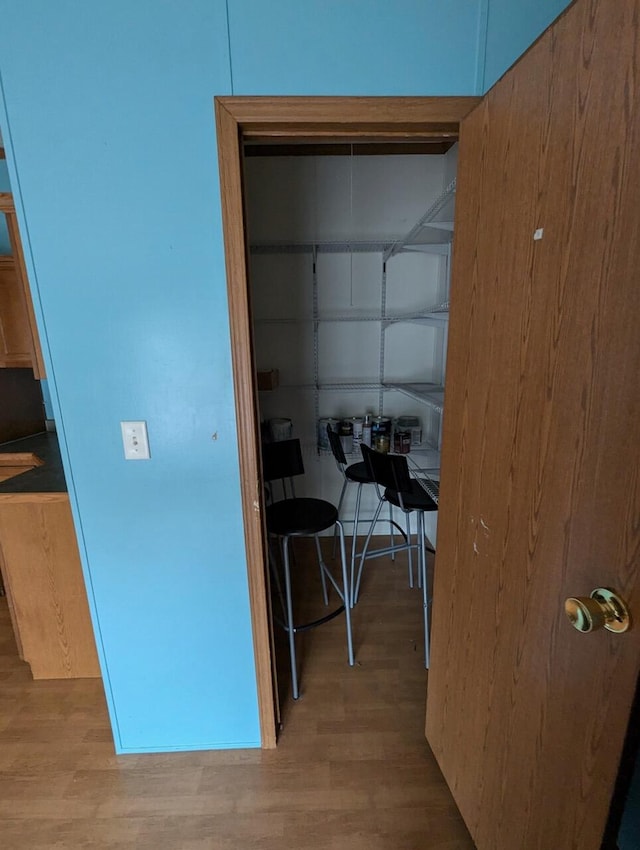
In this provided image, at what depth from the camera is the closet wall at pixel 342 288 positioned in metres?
2.50

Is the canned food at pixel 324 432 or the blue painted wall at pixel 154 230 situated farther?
the canned food at pixel 324 432

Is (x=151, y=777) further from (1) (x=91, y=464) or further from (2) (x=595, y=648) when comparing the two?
(2) (x=595, y=648)

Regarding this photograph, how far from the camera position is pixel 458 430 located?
112cm

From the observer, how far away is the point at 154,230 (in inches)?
41.2

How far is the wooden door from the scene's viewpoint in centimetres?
60

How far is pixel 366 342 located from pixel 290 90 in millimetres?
1781

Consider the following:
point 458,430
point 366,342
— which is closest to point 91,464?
point 458,430

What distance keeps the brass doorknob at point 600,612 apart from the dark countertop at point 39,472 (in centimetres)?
173

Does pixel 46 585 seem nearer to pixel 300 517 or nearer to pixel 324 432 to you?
pixel 300 517

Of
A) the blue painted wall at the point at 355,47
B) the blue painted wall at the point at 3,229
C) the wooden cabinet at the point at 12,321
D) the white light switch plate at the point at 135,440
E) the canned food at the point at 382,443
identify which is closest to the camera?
the blue painted wall at the point at 355,47

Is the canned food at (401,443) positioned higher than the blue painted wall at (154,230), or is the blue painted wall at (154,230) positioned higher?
the blue painted wall at (154,230)

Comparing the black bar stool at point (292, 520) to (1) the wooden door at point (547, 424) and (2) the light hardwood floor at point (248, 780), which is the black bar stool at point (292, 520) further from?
(1) the wooden door at point (547, 424)

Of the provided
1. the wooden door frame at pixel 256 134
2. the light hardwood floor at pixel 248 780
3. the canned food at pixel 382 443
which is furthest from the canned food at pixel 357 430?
the wooden door frame at pixel 256 134

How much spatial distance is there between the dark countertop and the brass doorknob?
1.73 m
